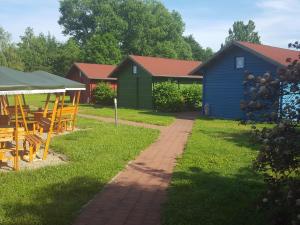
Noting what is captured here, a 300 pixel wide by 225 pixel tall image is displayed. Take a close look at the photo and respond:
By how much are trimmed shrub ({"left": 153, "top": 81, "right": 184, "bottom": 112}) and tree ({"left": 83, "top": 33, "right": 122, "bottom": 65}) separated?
117 feet

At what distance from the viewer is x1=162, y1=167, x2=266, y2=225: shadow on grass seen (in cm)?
600

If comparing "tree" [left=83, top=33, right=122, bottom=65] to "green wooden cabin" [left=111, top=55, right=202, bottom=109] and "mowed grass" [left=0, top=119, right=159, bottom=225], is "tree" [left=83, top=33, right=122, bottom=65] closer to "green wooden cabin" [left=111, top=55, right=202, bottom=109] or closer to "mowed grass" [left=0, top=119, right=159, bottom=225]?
"green wooden cabin" [left=111, top=55, right=202, bottom=109]

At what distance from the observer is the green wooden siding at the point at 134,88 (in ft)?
95.7

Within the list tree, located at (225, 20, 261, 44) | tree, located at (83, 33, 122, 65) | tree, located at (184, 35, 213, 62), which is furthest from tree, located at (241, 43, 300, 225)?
tree, located at (225, 20, 261, 44)

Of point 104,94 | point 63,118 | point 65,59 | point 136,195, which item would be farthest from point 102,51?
point 136,195

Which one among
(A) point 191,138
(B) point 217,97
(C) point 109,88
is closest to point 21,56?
(C) point 109,88

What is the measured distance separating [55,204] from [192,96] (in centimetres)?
2177

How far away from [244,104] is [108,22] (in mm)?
73207

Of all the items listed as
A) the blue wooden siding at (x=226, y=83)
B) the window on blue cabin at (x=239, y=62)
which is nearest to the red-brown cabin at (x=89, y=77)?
the blue wooden siding at (x=226, y=83)

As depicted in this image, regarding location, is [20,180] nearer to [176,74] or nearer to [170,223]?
[170,223]

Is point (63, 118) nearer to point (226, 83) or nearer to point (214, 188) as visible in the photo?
point (214, 188)

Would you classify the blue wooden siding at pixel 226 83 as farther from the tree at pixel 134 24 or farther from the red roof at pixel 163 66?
the tree at pixel 134 24

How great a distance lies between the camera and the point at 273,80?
442cm

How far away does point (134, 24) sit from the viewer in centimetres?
7519
